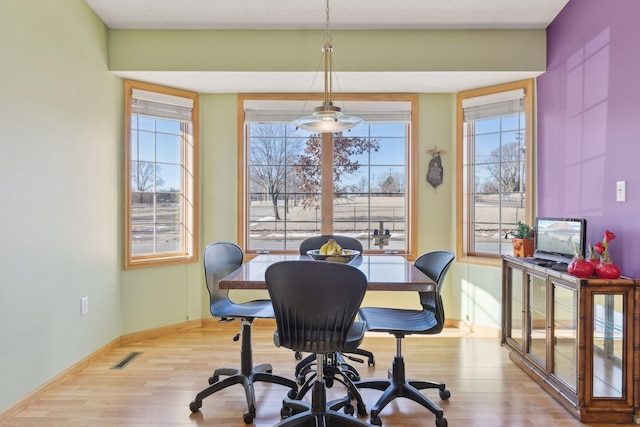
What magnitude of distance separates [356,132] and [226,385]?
8.90 ft

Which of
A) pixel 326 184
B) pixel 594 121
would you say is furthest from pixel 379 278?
pixel 326 184

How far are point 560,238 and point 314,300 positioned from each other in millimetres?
1891

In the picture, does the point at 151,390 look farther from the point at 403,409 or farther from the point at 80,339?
the point at 403,409

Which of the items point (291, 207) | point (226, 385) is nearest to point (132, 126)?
point (291, 207)

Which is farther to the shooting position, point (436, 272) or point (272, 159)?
point (272, 159)

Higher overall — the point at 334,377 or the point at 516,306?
the point at 516,306

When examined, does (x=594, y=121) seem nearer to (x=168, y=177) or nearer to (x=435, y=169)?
(x=435, y=169)

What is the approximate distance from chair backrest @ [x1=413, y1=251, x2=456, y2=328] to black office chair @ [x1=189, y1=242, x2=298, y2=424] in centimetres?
98

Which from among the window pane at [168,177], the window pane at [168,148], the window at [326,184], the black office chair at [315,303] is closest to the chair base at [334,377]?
the black office chair at [315,303]

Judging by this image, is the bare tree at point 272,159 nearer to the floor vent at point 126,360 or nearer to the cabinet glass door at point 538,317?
the floor vent at point 126,360

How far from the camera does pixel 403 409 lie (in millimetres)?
2443

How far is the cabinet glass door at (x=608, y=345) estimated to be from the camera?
2297 mm

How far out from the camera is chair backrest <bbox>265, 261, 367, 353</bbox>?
1791 millimetres

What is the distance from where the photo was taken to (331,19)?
340 cm
